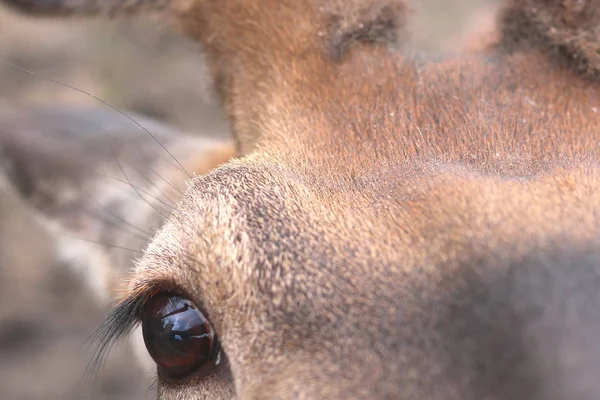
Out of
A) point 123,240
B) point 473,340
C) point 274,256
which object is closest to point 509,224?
point 473,340

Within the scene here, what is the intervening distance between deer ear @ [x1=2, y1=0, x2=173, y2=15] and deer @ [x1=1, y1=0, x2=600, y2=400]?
21.4 inches

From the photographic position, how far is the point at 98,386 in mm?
5219

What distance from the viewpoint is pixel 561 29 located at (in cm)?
234

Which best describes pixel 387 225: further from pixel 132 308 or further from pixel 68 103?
pixel 68 103

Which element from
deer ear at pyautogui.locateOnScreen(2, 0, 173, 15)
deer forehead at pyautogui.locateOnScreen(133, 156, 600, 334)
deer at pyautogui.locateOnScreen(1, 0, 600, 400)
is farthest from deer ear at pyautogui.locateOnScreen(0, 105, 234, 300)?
deer forehead at pyautogui.locateOnScreen(133, 156, 600, 334)

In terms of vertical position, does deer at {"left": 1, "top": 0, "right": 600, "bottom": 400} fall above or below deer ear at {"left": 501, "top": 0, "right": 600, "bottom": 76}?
below

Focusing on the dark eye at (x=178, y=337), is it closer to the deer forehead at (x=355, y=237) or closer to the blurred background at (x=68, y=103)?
the deer forehead at (x=355, y=237)

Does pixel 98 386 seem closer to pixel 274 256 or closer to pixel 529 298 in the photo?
pixel 274 256

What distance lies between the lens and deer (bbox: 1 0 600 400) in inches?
55.7

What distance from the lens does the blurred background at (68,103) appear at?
16.8 feet

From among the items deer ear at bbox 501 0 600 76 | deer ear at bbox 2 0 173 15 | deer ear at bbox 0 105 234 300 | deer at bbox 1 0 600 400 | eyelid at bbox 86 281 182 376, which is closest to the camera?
deer at bbox 1 0 600 400

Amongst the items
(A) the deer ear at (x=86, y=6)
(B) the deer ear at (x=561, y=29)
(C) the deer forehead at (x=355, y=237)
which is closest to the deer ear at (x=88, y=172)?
(A) the deer ear at (x=86, y=6)

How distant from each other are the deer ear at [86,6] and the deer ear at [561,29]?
4.76ft

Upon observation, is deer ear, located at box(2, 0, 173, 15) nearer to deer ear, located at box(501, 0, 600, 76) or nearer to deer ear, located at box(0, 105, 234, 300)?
deer ear, located at box(0, 105, 234, 300)
